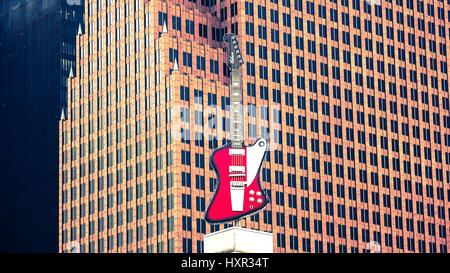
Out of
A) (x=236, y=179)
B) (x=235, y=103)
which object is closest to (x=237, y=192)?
(x=236, y=179)

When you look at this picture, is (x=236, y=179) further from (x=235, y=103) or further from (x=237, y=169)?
(x=235, y=103)

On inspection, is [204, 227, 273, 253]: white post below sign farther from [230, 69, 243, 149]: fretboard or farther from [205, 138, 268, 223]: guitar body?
[205, 138, 268, 223]: guitar body

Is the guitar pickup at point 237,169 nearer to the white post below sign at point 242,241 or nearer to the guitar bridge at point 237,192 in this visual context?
the guitar bridge at point 237,192

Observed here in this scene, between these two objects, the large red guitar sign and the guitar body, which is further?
the guitar body

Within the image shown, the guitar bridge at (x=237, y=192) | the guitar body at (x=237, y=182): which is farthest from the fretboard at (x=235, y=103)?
the guitar bridge at (x=237, y=192)

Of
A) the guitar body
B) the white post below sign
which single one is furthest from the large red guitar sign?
the white post below sign

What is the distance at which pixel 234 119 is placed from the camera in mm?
135125

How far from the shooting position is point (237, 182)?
177000mm

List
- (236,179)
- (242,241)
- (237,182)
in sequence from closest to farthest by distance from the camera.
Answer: (242,241) < (236,179) < (237,182)

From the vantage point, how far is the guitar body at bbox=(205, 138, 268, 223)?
158m
